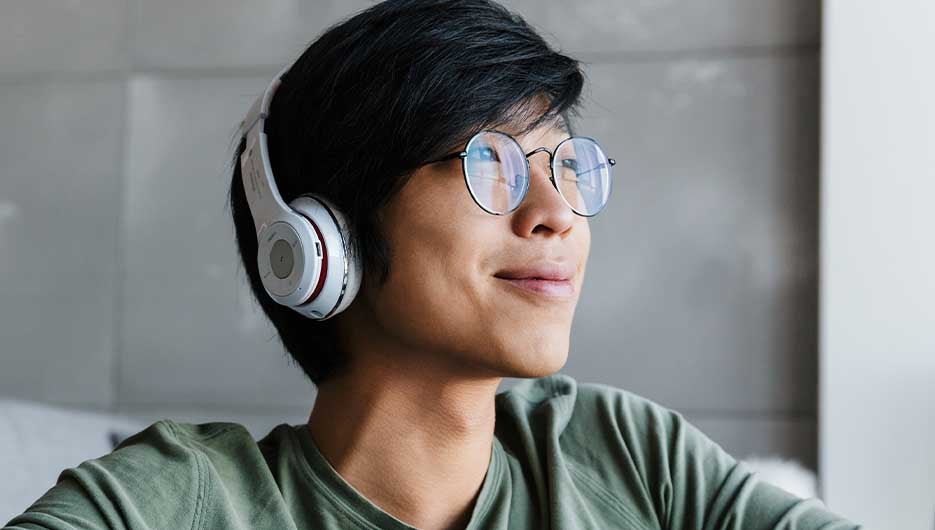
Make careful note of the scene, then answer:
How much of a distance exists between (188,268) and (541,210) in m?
1.71

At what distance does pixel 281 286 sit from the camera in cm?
120

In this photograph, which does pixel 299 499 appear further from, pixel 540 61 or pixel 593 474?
pixel 540 61

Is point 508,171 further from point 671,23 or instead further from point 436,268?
point 671,23

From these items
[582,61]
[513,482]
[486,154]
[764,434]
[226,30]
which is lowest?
[764,434]

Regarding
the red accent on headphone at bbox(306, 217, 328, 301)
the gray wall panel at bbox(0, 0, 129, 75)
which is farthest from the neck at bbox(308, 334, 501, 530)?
the gray wall panel at bbox(0, 0, 129, 75)

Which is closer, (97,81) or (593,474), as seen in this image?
(593,474)

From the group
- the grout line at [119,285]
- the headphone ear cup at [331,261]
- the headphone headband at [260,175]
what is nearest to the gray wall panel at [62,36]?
the grout line at [119,285]

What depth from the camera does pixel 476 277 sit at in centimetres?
121

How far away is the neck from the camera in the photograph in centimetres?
127

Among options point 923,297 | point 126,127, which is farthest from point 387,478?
point 126,127

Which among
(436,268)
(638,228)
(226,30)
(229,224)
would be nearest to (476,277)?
(436,268)

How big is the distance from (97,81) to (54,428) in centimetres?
112

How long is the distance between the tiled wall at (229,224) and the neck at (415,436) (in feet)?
4.27

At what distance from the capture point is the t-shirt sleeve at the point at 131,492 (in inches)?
42.7
